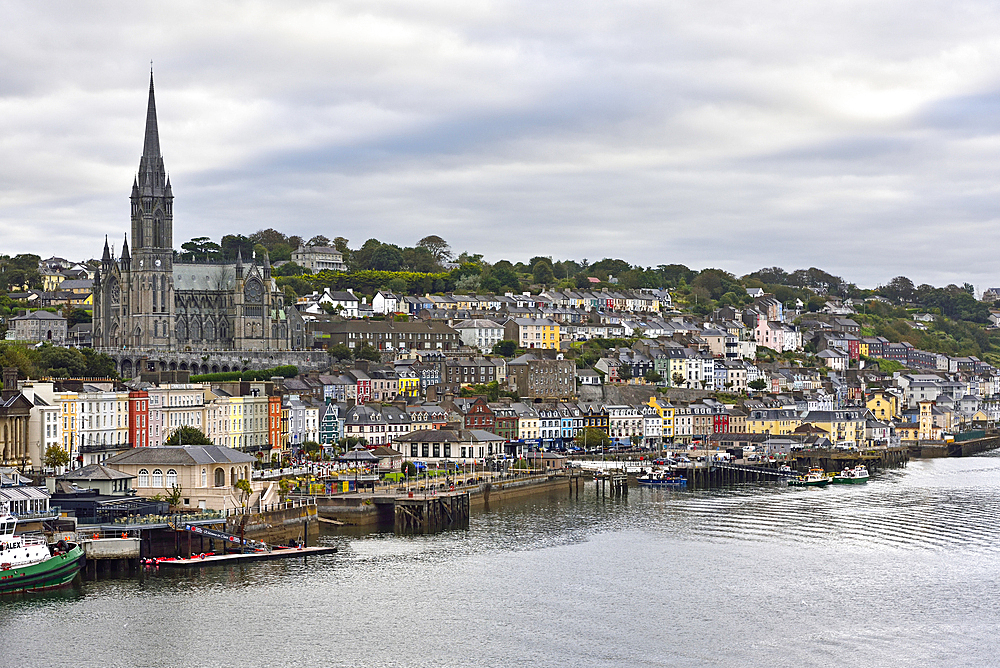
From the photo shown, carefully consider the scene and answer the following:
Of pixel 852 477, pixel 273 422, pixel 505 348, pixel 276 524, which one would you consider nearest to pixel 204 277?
pixel 505 348

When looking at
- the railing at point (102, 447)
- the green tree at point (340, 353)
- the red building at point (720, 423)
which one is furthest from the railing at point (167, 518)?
the red building at point (720, 423)

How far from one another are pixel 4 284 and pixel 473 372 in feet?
173

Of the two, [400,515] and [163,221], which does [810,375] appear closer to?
[163,221]

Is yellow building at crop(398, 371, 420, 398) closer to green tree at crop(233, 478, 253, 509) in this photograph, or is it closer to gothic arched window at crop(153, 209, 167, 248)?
gothic arched window at crop(153, 209, 167, 248)

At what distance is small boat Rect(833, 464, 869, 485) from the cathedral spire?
55.4 meters

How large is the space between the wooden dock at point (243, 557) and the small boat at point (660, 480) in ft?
109

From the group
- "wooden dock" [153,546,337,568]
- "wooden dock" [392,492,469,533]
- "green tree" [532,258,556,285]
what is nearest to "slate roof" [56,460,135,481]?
"wooden dock" [153,546,337,568]

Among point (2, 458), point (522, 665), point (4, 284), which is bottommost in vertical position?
point (522, 665)

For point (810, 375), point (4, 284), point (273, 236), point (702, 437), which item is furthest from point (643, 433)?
point (273, 236)

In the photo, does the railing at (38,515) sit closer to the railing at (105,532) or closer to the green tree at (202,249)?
the railing at (105,532)

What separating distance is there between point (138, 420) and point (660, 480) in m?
28.9

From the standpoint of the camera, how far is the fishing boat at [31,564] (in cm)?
4334

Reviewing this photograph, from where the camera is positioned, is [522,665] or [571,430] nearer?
[522,665]

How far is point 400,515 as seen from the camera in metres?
60.8
